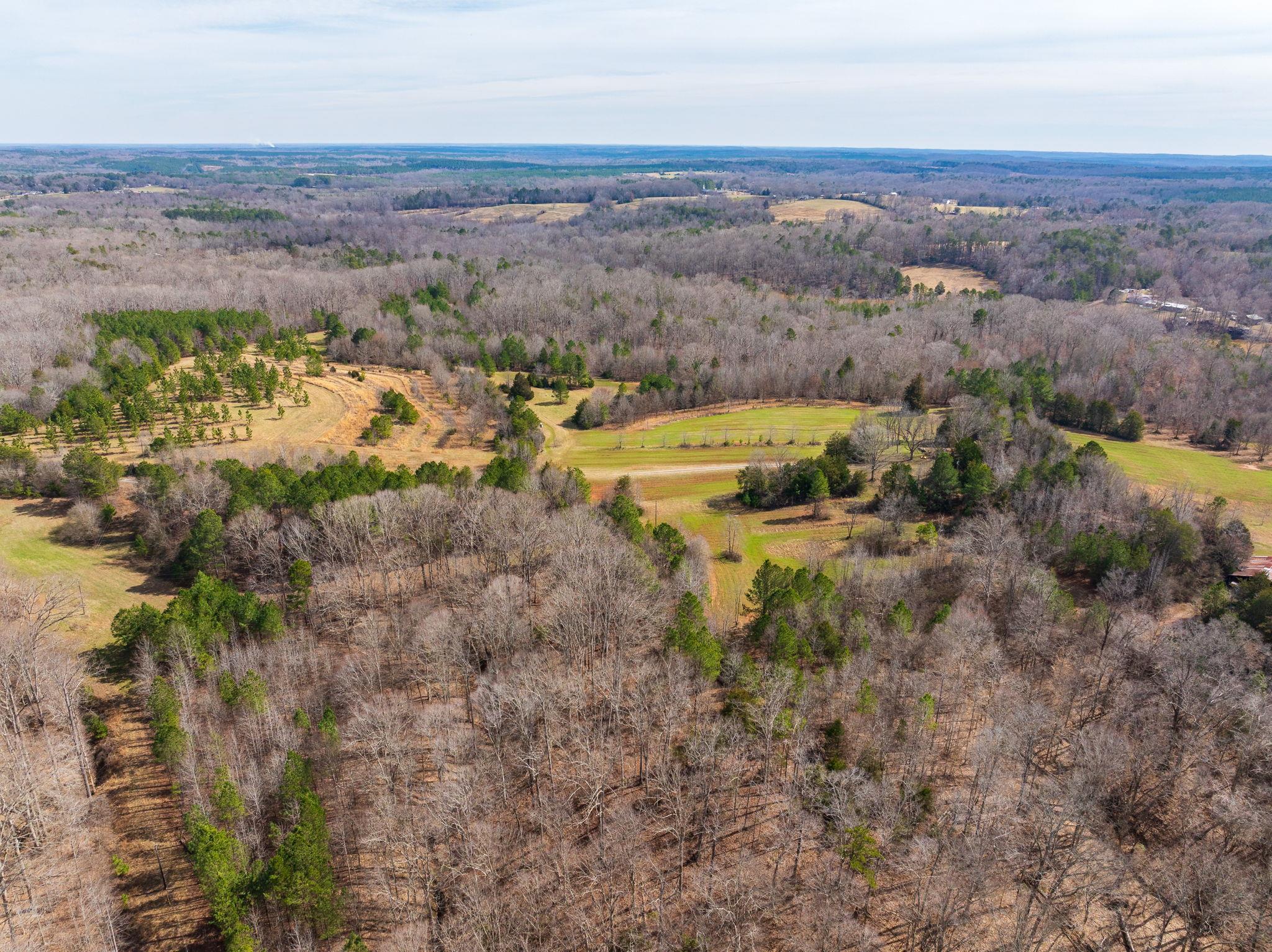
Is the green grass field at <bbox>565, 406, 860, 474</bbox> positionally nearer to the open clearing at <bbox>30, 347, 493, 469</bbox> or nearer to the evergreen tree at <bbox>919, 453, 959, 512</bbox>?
the open clearing at <bbox>30, 347, 493, 469</bbox>

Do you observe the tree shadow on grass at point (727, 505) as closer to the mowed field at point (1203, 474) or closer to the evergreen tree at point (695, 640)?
the evergreen tree at point (695, 640)

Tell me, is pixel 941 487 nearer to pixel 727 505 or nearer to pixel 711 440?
pixel 727 505

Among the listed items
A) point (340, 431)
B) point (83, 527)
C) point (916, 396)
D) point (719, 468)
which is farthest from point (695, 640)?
point (916, 396)

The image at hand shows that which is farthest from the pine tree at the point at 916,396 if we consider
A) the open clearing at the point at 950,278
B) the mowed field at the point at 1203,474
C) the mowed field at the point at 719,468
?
the open clearing at the point at 950,278

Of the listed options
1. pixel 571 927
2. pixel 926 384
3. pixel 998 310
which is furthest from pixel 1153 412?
pixel 571 927

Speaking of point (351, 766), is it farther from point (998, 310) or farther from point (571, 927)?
point (998, 310)
